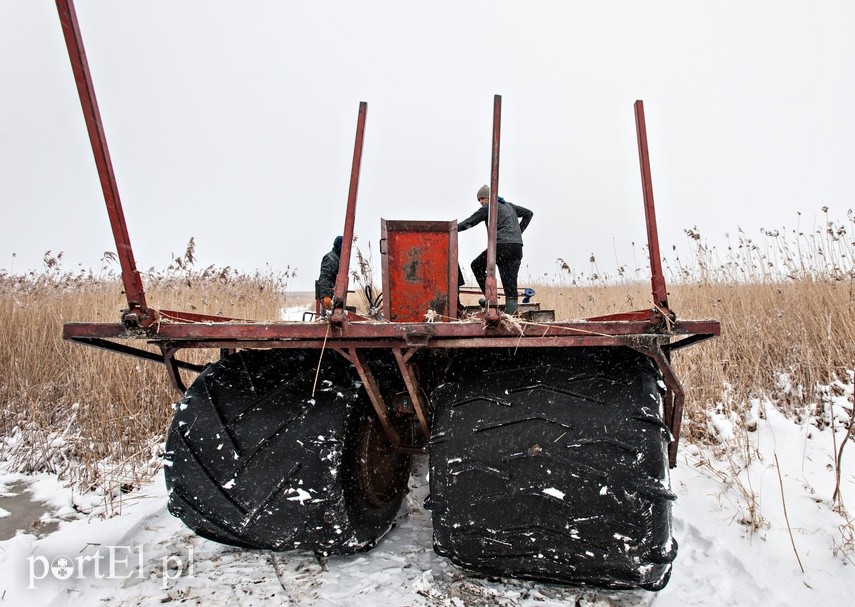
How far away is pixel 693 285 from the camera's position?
A: 6.85 metres

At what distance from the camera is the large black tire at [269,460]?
2061mm

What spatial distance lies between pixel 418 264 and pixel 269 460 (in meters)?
1.30

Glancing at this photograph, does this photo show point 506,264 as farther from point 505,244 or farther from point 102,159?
point 102,159

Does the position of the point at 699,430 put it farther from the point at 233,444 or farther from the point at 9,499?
the point at 9,499

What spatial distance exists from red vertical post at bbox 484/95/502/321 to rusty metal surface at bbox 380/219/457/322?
39.5 inches

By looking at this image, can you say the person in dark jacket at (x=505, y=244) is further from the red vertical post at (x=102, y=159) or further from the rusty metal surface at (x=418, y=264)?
the red vertical post at (x=102, y=159)

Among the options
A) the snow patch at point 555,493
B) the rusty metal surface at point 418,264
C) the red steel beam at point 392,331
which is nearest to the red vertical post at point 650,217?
the red steel beam at point 392,331

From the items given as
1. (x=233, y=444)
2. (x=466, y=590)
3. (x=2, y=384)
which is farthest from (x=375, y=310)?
(x=2, y=384)

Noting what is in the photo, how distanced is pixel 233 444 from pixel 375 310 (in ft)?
5.29

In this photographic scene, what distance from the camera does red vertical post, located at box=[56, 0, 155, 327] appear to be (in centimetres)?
169

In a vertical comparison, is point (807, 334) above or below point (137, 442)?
above

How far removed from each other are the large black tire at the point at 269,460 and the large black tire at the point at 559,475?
446mm

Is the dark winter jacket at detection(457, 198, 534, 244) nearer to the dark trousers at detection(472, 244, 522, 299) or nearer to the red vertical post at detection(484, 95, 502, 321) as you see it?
the dark trousers at detection(472, 244, 522, 299)

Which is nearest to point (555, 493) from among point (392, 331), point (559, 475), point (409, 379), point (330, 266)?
point (559, 475)
